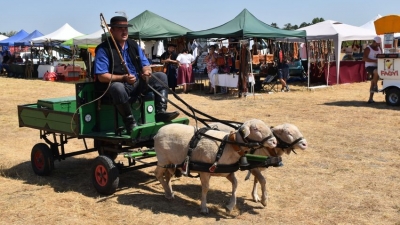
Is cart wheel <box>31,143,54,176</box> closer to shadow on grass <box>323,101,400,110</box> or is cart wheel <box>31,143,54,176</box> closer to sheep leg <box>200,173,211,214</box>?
sheep leg <box>200,173,211,214</box>

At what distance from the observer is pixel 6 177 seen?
697 cm

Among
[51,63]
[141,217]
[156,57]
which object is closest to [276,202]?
[141,217]

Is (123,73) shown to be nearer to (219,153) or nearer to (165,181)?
(165,181)

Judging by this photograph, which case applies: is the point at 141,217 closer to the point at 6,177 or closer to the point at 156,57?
the point at 6,177

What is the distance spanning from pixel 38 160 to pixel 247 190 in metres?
3.07

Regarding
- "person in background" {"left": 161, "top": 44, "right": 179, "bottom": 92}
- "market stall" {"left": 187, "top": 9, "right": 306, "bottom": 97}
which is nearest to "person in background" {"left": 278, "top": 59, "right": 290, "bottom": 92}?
"market stall" {"left": 187, "top": 9, "right": 306, "bottom": 97}

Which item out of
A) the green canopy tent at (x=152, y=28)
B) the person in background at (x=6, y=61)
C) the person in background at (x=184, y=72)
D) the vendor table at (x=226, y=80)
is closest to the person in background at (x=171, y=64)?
the person in background at (x=184, y=72)

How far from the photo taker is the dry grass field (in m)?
5.20

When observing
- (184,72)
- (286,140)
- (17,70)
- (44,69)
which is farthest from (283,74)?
(17,70)

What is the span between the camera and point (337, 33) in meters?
18.7

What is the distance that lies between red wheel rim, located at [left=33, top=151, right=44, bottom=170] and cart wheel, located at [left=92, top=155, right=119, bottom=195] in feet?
4.14

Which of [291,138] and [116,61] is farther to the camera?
[116,61]

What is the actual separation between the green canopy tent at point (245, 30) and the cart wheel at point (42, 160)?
10076 mm

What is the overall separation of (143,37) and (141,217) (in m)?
14.9
